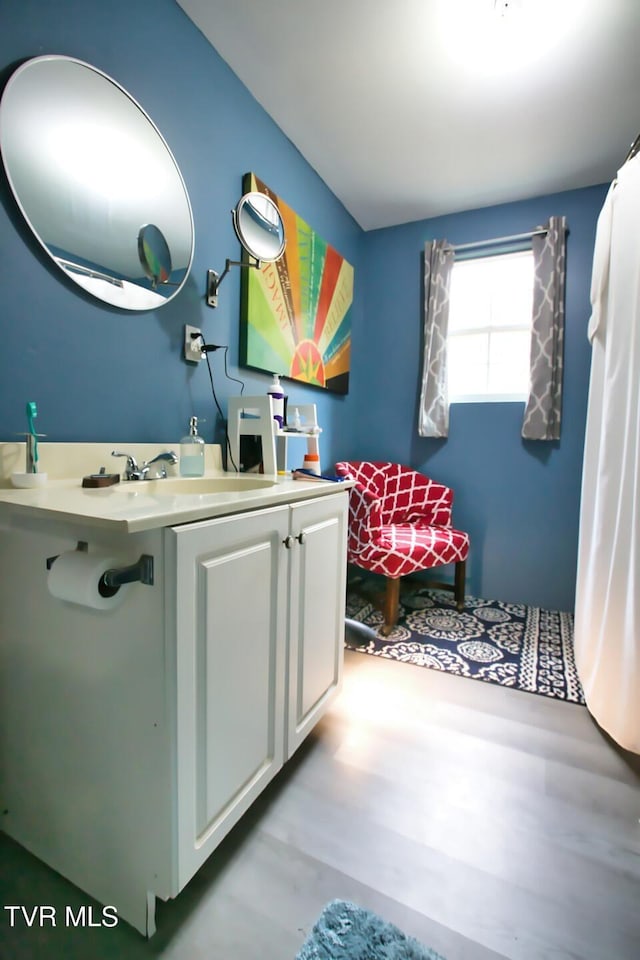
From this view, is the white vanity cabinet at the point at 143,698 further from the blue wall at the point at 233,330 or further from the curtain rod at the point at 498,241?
the curtain rod at the point at 498,241

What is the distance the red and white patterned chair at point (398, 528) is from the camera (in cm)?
199

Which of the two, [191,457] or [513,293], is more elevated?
[513,293]

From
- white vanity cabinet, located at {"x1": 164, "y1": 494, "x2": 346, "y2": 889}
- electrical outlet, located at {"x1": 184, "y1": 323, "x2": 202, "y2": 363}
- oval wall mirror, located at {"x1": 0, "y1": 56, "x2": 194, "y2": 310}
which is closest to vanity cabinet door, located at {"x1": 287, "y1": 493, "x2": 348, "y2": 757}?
white vanity cabinet, located at {"x1": 164, "y1": 494, "x2": 346, "y2": 889}

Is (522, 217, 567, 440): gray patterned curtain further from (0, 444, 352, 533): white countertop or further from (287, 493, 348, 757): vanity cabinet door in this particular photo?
(0, 444, 352, 533): white countertop

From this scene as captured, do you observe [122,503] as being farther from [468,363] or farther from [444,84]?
[468,363]

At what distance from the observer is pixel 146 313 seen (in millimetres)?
1254

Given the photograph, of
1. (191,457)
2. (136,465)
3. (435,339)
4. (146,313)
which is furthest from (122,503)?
(435,339)

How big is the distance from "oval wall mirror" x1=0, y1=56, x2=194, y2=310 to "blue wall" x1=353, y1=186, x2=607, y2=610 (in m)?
1.70

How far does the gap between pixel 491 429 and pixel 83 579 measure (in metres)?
2.37

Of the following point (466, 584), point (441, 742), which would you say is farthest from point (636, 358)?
point (466, 584)

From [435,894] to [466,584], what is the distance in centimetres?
186

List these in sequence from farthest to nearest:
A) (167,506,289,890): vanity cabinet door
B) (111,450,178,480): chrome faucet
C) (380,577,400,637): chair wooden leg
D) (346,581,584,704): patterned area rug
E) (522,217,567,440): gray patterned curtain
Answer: (522,217,567,440): gray patterned curtain, (380,577,400,637): chair wooden leg, (346,581,584,704): patterned area rug, (111,450,178,480): chrome faucet, (167,506,289,890): vanity cabinet door

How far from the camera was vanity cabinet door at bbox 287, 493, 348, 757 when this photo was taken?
1.06 metres

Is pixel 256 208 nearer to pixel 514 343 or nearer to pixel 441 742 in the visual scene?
pixel 514 343
